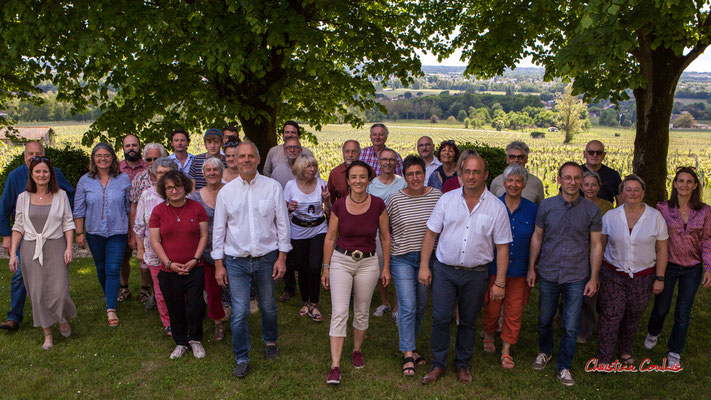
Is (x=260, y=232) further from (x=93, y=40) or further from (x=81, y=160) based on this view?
(x=81, y=160)

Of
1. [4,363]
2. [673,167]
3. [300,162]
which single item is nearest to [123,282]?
[4,363]

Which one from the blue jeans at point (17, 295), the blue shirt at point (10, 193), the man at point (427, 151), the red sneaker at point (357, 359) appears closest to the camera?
the red sneaker at point (357, 359)

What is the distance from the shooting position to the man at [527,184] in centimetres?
576

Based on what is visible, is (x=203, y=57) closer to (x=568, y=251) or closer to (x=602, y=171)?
(x=602, y=171)

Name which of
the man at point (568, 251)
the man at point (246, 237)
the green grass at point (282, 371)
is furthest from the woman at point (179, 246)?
the man at point (568, 251)

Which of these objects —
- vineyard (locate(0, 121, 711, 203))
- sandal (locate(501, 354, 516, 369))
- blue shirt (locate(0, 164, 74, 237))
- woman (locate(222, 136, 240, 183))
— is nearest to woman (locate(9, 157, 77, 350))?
blue shirt (locate(0, 164, 74, 237))

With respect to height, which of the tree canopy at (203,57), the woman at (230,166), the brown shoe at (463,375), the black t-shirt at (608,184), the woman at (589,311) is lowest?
the brown shoe at (463,375)

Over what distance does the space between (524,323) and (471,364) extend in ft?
5.13

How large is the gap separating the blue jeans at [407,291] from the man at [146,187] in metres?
3.06

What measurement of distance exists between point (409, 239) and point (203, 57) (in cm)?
608

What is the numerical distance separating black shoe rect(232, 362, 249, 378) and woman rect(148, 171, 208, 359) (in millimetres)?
601

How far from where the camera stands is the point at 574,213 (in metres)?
Answer: 4.82

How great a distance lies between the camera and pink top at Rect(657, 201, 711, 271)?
4980mm

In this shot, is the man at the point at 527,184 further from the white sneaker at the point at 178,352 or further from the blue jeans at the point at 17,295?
the blue jeans at the point at 17,295
